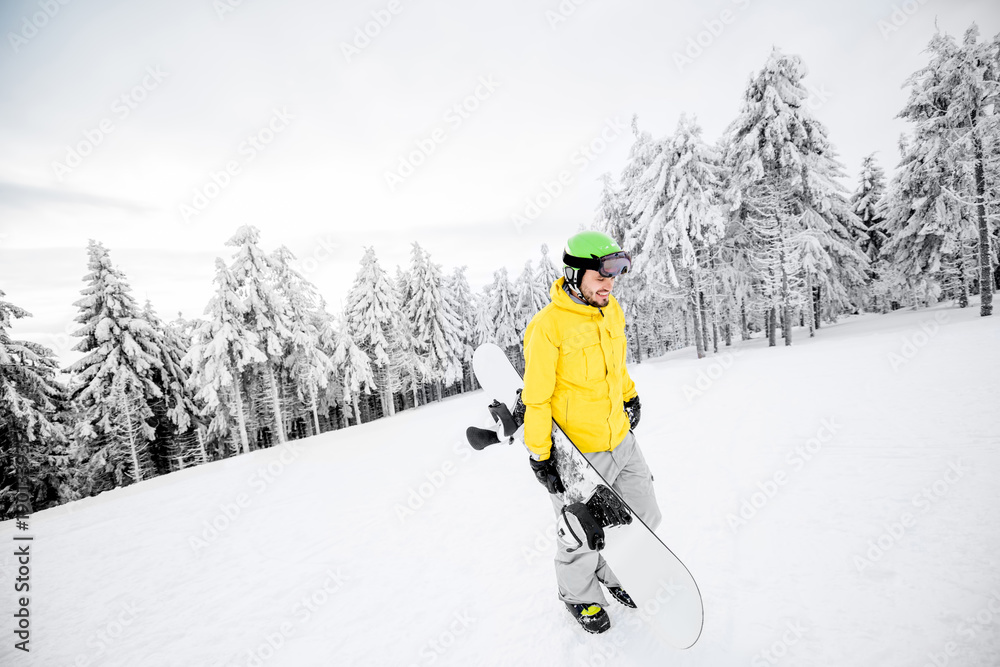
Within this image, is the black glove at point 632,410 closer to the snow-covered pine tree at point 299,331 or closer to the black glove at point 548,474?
the black glove at point 548,474

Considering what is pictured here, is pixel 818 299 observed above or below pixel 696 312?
below

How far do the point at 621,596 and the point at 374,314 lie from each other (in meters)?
23.8

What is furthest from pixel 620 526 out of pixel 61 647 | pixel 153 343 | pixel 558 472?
pixel 153 343

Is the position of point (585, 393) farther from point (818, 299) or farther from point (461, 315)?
point (461, 315)

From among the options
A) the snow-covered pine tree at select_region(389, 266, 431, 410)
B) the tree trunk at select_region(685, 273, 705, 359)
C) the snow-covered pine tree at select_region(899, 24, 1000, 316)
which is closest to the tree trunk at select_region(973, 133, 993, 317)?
the snow-covered pine tree at select_region(899, 24, 1000, 316)

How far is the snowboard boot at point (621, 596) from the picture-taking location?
2.99 metres

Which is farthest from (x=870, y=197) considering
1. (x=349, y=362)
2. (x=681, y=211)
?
(x=349, y=362)

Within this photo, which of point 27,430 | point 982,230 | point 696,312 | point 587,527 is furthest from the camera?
point 696,312

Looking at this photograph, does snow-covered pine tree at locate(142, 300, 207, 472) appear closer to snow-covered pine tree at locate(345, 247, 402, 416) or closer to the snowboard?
snow-covered pine tree at locate(345, 247, 402, 416)

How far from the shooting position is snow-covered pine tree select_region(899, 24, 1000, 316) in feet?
44.4

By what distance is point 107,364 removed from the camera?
55.3 ft

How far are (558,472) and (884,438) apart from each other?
550cm

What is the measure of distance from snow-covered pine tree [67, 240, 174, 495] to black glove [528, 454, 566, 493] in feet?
73.1

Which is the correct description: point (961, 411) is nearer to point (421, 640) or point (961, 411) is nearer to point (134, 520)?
point (421, 640)
